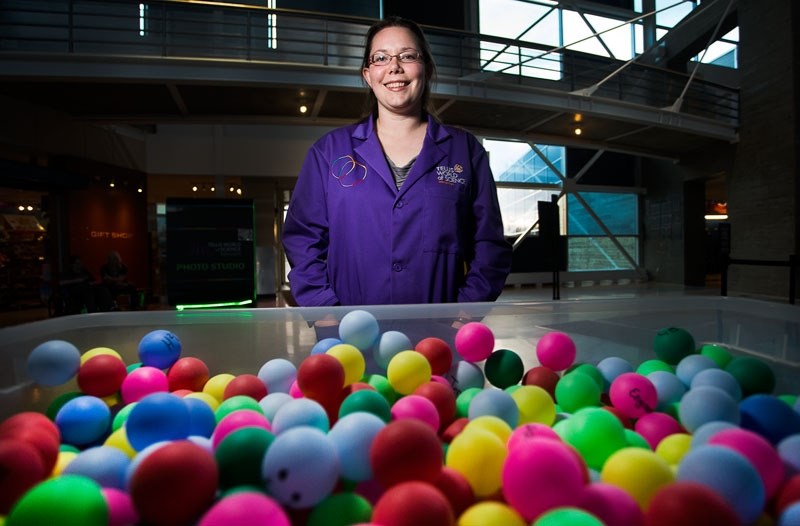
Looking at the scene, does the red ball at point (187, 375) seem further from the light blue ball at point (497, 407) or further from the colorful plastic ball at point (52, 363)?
the light blue ball at point (497, 407)

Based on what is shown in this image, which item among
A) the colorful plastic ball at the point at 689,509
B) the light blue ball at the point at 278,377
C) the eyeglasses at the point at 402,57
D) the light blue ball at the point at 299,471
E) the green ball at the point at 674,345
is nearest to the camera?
the colorful plastic ball at the point at 689,509

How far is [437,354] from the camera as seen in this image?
1154mm

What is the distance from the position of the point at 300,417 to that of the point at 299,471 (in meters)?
0.23

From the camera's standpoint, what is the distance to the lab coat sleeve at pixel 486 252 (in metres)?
1.53

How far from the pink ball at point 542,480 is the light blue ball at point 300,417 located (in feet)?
1.16

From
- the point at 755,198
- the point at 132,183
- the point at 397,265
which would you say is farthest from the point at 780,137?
the point at 132,183

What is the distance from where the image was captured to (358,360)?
1.10m

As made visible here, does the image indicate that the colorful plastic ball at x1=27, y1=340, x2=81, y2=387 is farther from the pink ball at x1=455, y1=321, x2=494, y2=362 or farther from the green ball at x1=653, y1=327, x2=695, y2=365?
the green ball at x1=653, y1=327, x2=695, y2=365

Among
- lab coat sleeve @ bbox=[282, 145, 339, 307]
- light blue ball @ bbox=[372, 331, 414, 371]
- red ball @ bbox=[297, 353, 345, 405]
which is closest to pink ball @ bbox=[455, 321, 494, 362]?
light blue ball @ bbox=[372, 331, 414, 371]

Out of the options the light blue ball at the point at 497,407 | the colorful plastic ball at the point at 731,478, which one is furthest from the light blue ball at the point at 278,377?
the colorful plastic ball at the point at 731,478

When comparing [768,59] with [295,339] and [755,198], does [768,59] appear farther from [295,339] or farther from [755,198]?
[295,339]

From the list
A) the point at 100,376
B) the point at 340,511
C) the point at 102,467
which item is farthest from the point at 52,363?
the point at 340,511

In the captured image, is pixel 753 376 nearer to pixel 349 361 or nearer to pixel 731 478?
pixel 731 478

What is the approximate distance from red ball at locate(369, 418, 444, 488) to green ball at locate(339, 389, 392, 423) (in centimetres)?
21
